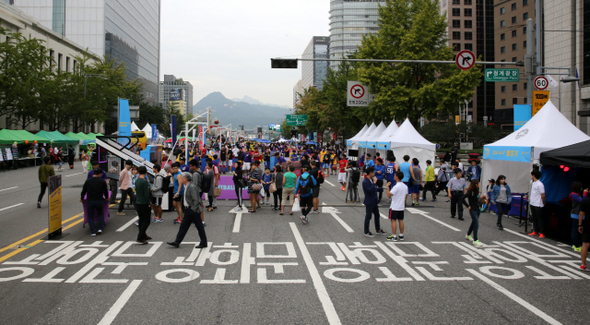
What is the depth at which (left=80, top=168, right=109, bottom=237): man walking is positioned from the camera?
10242mm

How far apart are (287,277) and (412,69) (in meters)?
30.4

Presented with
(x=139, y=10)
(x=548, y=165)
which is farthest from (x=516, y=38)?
(x=139, y=10)

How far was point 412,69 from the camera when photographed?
34.6m

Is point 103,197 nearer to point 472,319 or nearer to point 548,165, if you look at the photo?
point 472,319

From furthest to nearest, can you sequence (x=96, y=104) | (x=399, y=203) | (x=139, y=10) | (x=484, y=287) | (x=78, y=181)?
(x=139, y=10) < (x=96, y=104) < (x=78, y=181) < (x=399, y=203) < (x=484, y=287)

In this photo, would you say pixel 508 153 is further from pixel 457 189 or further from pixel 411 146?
pixel 411 146

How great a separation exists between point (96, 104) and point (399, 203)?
161 feet

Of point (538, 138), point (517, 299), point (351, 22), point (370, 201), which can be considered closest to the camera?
point (517, 299)

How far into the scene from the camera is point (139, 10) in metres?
100

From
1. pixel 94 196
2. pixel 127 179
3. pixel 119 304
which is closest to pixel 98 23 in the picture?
pixel 127 179

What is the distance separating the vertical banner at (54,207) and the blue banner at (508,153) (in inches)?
480

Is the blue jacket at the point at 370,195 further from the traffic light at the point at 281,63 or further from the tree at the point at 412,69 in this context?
the tree at the point at 412,69

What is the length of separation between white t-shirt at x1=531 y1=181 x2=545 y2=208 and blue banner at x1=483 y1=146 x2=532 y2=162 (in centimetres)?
156

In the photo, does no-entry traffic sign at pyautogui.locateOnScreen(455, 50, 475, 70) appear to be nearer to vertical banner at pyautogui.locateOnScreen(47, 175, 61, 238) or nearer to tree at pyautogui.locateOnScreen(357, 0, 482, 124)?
vertical banner at pyautogui.locateOnScreen(47, 175, 61, 238)
